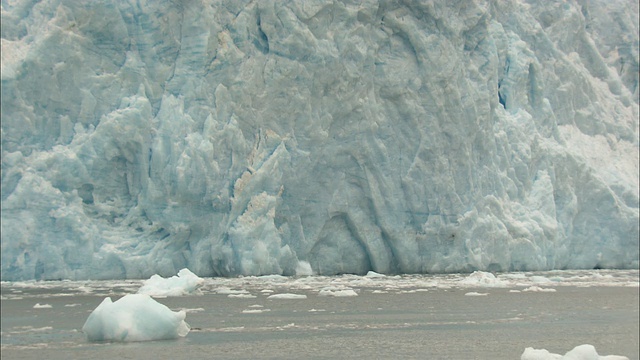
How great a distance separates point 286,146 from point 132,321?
1135cm

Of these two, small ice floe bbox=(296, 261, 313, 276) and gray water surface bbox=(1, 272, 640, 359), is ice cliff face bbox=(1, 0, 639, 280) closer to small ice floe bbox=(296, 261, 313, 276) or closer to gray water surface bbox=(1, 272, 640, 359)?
small ice floe bbox=(296, 261, 313, 276)

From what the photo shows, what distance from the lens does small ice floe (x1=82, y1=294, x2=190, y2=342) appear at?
8.84 meters

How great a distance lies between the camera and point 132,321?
29.3 ft

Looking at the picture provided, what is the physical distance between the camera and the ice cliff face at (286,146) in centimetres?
1806

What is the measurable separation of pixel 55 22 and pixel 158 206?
4582mm

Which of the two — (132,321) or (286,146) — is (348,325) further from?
(286,146)

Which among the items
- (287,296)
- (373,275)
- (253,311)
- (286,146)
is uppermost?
(286,146)

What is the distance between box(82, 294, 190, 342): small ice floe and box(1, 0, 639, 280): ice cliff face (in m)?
9.07

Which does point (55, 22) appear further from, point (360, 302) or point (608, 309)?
point (608, 309)

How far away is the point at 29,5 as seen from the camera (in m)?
18.8

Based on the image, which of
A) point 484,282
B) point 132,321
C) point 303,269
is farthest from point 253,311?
point 303,269

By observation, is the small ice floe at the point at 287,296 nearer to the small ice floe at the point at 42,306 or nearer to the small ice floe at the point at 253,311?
the small ice floe at the point at 253,311

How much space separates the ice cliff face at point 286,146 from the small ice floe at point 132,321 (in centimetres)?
907

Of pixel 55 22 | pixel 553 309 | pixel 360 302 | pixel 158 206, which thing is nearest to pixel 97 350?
pixel 360 302
